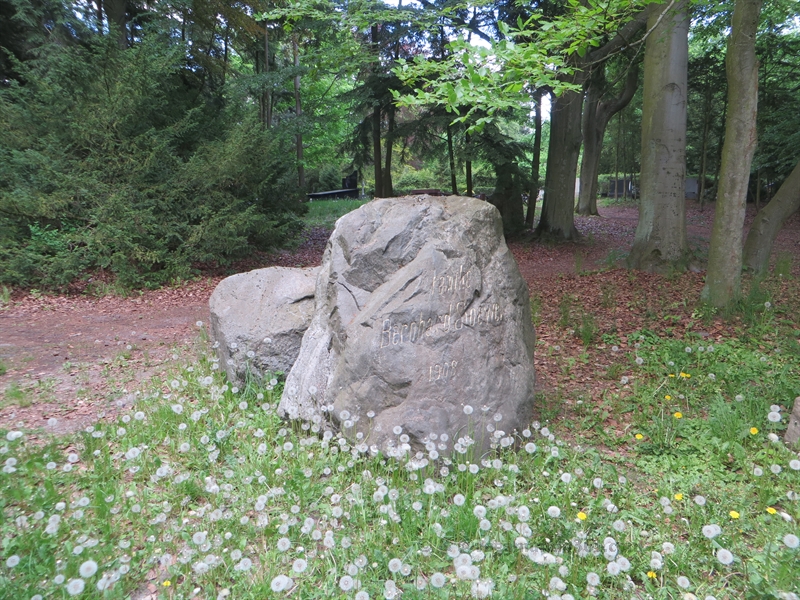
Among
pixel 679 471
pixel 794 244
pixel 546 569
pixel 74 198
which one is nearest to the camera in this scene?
pixel 546 569

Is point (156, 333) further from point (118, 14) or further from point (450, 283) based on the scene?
point (118, 14)

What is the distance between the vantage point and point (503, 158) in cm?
1319

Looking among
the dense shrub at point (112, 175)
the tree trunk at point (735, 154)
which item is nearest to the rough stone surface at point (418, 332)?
the tree trunk at point (735, 154)

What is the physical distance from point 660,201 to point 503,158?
5.22m

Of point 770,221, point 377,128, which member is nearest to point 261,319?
point 770,221

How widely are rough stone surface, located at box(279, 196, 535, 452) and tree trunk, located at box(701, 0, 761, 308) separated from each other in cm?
328

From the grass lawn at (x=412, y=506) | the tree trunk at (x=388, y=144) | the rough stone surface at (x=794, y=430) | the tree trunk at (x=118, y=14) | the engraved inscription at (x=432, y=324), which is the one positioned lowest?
the grass lawn at (x=412, y=506)

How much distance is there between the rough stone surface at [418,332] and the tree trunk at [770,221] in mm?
5320

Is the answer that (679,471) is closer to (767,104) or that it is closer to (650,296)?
(650,296)

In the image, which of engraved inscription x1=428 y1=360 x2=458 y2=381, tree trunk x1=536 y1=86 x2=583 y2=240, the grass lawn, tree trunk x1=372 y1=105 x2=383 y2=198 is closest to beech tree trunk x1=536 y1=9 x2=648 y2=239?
tree trunk x1=536 y1=86 x2=583 y2=240

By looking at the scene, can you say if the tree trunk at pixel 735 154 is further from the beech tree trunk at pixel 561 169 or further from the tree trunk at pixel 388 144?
the tree trunk at pixel 388 144

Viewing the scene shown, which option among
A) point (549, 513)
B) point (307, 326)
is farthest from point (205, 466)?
point (549, 513)

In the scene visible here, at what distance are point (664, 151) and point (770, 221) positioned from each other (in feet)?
6.54

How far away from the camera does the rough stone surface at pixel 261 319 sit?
16.1 ft
